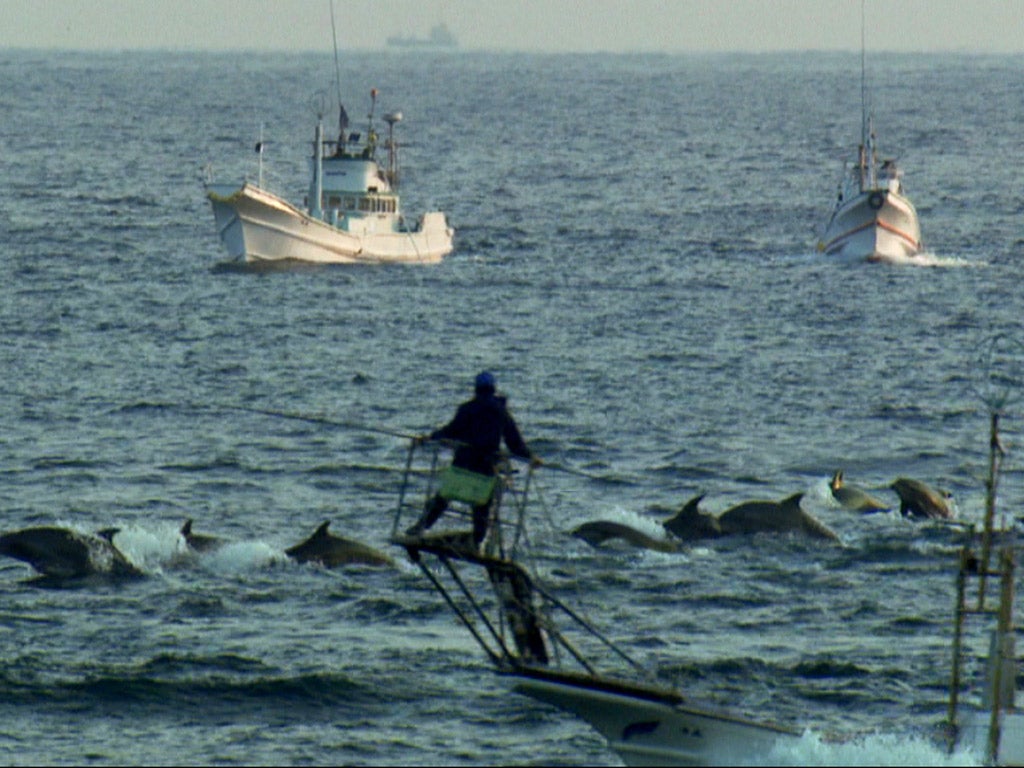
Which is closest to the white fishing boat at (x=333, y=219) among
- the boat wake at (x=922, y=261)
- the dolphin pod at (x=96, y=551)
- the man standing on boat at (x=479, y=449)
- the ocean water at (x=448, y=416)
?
the ocean water at (x=448, y=416)

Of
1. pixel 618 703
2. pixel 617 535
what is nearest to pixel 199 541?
pixel 617 535

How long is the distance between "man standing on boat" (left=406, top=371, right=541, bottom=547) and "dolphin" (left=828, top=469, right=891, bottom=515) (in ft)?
55.5

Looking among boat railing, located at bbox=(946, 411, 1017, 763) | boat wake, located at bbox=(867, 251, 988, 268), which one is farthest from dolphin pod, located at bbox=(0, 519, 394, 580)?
→ boat wake, located at bbox=(867, 251, 988, 268)

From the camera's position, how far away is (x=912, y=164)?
12938 centimetres

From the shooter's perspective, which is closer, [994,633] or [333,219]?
[994,633]

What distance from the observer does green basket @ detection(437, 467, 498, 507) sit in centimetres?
2211

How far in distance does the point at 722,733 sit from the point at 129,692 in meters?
8.71

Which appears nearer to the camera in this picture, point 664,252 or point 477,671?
point 477,671

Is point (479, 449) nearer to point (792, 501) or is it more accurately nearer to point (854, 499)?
point (792, 501)

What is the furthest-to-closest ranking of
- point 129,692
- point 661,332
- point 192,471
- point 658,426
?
point 661,332 → point 658,426 → point 192,471 → point 129,692

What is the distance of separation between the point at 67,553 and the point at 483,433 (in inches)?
520

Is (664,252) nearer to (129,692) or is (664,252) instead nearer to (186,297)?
(186,297)

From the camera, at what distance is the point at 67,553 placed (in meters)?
33.9

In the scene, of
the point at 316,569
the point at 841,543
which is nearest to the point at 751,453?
the point at 841,543
